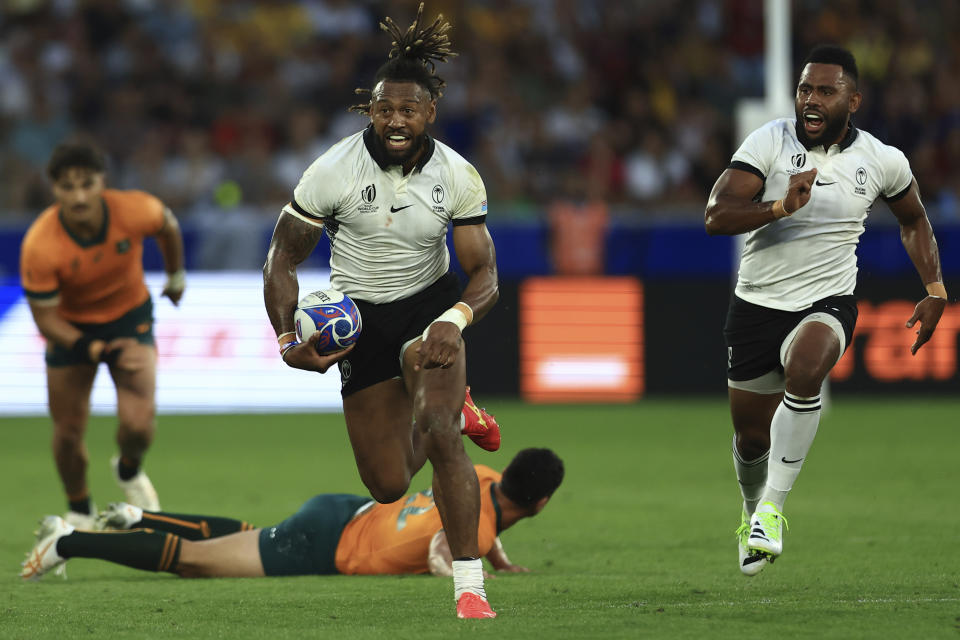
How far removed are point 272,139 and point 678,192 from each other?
521 centimetres

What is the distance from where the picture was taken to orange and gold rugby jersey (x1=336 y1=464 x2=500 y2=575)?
25.0ft

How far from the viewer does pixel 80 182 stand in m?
8.98

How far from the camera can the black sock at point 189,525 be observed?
7.84 m

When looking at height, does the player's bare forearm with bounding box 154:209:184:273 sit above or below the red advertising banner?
above

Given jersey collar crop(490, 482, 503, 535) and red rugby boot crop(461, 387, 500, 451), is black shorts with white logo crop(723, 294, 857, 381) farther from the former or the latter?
jersey collar crop(490, 482, 503, 535)

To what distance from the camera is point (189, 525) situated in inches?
309

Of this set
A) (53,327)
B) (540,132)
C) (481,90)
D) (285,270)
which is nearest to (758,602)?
(285,270)

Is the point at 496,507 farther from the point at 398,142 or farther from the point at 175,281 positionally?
the point at 175,281

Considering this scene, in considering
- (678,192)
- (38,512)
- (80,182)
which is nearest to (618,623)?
(80,182)

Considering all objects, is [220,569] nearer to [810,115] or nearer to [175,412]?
[810,115]

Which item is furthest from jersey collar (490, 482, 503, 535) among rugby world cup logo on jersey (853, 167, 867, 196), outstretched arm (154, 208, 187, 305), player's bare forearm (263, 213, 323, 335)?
outstretched arm (154, 208, 187, 305)

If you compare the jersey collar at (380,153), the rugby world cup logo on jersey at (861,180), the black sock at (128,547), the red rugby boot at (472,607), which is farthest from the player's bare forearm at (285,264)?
the rugby world cup logo on jersey at (861,180)

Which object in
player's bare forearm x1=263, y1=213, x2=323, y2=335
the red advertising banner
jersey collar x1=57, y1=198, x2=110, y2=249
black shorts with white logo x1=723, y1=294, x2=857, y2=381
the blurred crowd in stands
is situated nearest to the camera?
player's bare forearm x1=263, y1=213, x2=323, y2=335

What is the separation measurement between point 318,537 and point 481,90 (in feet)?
41.6
